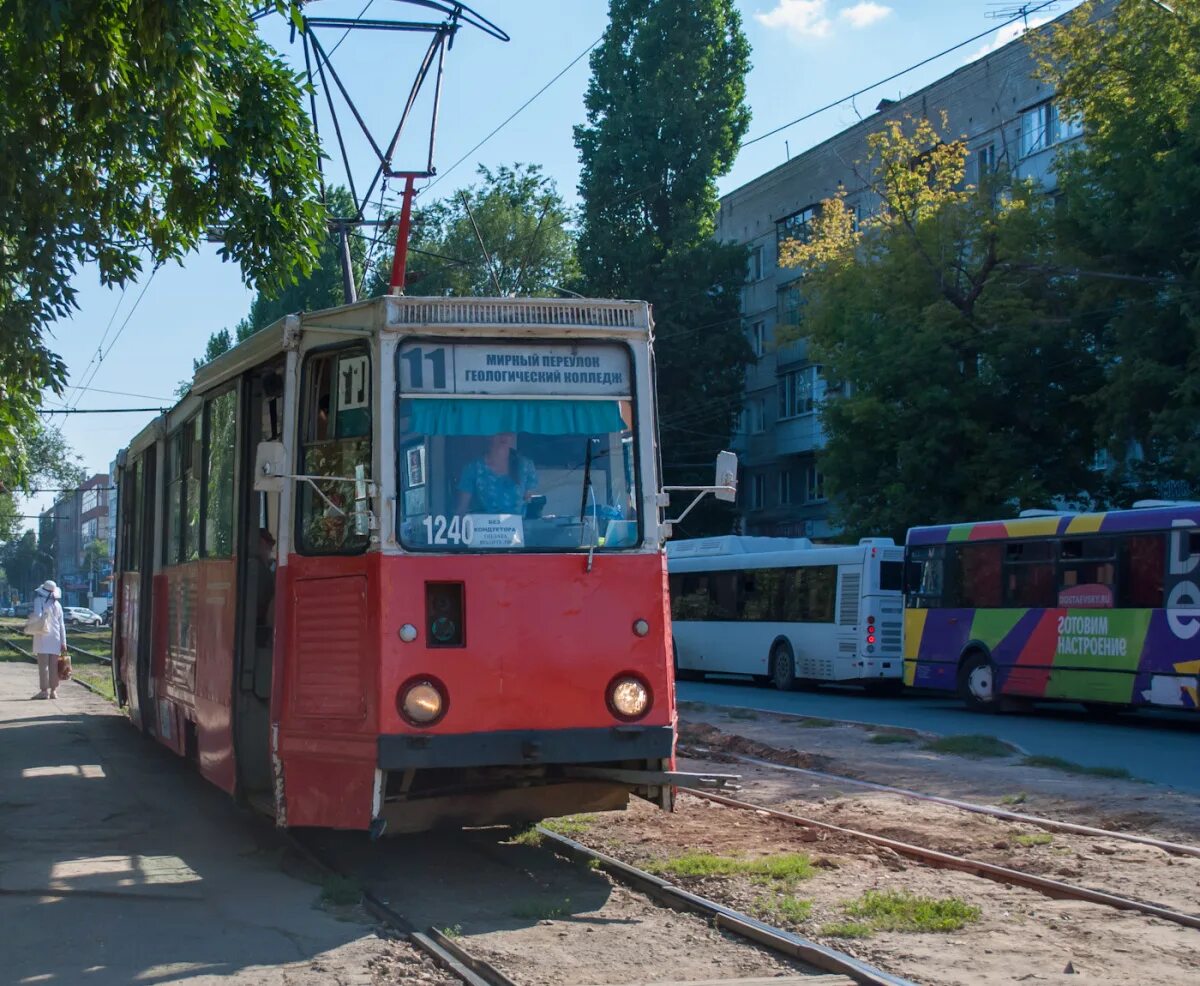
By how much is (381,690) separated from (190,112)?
4.39 meters

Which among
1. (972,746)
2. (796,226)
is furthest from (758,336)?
(972,746)

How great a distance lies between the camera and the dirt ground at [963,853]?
633cm

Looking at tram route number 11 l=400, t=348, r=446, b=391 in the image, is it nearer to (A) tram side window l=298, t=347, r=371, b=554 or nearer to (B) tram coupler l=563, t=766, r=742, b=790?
(A) tram side window l=298, t=347, r=371, b=554

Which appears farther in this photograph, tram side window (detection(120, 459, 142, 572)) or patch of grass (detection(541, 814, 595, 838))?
tram side window (detection(120, 459, 142, 572))

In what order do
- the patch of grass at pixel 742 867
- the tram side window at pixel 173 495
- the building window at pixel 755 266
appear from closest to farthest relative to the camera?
the patch of grass at pixel 742 867
the tram side window at pixel 173 495
the building window at pixel 755 266

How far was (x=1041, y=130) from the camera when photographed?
38.8 metres

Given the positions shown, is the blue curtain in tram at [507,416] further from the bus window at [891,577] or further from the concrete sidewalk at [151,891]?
the bus window at [891,577]

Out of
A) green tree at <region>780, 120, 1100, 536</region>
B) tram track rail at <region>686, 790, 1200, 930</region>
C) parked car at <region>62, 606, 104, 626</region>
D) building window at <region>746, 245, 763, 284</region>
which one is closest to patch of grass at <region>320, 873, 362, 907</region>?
tram track rail at <region>686, 790, 1200, 930</region>

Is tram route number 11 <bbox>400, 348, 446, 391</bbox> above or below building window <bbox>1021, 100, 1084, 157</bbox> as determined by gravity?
below

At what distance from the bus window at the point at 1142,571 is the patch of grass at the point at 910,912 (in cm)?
1264

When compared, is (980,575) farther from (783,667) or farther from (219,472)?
(219,472)

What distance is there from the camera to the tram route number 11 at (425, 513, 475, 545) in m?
7.60

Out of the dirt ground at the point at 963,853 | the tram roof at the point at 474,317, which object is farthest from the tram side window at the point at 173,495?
the dirt ground at the point at 963,853

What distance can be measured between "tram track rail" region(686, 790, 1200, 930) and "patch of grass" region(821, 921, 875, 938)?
4.61 feet
